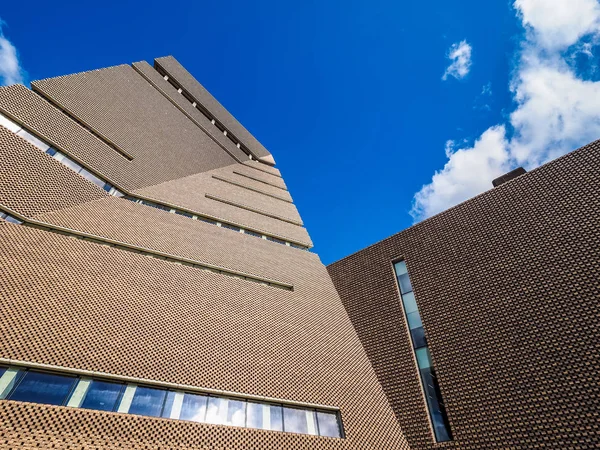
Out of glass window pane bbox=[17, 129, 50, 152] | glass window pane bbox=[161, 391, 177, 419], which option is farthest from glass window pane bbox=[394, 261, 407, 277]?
glass window pane bbox=[17, 129, 50, 152]

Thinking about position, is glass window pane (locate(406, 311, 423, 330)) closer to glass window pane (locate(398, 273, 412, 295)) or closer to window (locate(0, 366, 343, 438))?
glass window pane (locate(398, 273, 412, 295))

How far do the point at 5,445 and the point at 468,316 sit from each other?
13.3 meters

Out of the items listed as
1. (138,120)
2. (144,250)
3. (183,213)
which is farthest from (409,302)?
(138,120)

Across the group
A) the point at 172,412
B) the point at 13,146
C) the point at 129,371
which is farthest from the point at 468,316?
the point at 13,146

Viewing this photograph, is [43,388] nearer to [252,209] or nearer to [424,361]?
[424,361]

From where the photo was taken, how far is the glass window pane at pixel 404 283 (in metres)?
14.7

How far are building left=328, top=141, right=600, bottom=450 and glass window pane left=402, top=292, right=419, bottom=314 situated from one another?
0.05 metres

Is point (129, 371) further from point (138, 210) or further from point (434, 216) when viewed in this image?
point (434, 216)

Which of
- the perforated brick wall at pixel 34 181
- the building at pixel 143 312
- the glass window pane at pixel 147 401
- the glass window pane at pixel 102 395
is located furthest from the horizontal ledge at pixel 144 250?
the glass window pane at pixel 147 401

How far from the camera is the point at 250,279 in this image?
1574 cm

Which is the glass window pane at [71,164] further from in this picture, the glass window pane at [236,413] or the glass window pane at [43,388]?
the glass window pane at [236,413]

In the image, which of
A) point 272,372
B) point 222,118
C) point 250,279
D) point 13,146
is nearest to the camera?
point 272,372

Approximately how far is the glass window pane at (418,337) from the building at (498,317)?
0.13 ft

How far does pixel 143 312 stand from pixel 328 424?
6.96 meters
